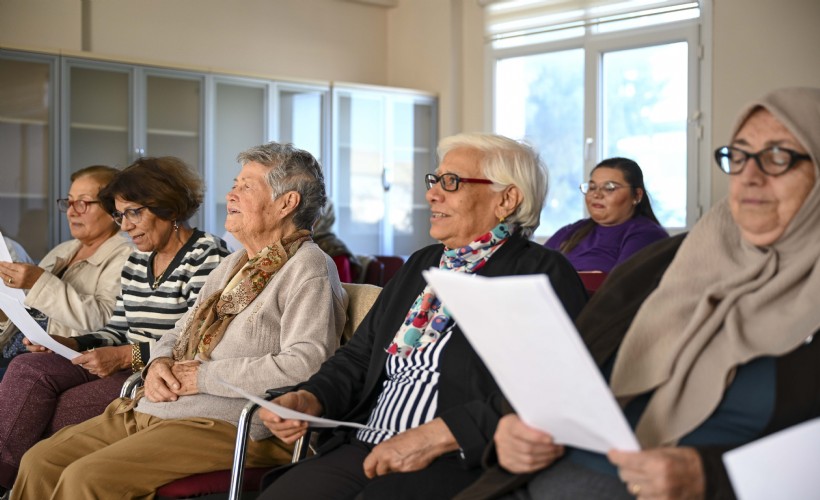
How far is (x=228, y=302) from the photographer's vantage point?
2.41m

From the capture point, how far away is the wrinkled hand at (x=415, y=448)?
71.0 inches

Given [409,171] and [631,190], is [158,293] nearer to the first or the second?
[631,190]

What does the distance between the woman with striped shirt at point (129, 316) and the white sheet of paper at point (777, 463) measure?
1974 millimetres

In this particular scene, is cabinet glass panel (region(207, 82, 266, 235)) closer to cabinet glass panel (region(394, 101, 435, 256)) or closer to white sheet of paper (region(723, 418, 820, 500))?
cabinet glass panel (region(394, 101, 435, 256))

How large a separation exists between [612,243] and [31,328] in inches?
100

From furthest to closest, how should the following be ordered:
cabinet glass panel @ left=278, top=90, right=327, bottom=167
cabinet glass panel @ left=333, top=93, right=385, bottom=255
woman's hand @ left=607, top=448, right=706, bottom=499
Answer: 1. cabinet glass panel @ left=333, top=93, right=385, bottom=255
2. cabinet glass panel @ left=278, top=90, right=327, bottom=167
3. woman's hand @ left=607, top=448, right=706, bottom=499

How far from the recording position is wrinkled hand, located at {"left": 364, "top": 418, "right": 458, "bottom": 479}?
1803mm

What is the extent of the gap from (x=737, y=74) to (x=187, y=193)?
4307mm

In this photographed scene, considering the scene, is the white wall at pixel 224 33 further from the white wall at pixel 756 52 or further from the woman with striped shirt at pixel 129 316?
the woman with striped shirt at pixel 129 316

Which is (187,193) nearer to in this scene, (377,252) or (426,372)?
(426,372)

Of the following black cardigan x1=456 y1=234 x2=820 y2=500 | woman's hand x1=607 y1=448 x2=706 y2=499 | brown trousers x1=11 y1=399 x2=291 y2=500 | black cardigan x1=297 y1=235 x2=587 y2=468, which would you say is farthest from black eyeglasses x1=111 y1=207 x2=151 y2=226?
woman's hand x1=607 y1=448 x2=706 y2=499

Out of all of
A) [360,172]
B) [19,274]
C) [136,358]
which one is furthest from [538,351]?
[360,172]

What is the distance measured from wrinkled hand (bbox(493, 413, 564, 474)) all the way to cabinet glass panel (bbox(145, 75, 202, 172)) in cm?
524

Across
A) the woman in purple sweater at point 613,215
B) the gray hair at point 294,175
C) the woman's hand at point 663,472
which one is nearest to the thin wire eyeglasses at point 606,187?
the woman in purple sweater at point 613,215
